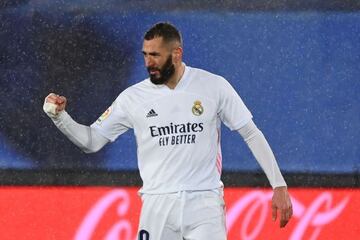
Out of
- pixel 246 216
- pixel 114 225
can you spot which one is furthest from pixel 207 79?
pixel 114 225

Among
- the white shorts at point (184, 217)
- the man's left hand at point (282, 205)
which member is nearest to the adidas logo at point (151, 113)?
the white shorts at point (184, 217)

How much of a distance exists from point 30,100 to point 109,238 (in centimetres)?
105

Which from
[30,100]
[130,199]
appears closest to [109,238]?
[130,199]

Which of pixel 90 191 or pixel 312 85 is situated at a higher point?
pixel 312 85

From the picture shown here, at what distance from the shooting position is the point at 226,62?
7535 mm

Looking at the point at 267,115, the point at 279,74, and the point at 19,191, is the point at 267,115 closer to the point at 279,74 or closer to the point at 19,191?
the point at 279,74

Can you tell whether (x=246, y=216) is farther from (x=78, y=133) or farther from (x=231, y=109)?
(x=78, y=133)

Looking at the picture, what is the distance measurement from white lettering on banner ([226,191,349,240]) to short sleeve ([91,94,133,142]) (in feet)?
7.14

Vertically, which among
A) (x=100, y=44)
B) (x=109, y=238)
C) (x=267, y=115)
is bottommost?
(x=109, y=238)

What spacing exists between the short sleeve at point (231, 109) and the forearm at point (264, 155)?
3 cm

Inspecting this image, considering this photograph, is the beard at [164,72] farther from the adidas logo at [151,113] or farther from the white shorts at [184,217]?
the white shorts at [184,217]

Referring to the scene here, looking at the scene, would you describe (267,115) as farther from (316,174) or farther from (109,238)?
(109,238)

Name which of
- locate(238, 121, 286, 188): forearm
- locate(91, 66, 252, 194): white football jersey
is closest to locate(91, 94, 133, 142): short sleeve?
locate(91, 66, 252, 194): white football jersey

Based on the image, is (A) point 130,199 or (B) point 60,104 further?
→ (A) point 130,199
